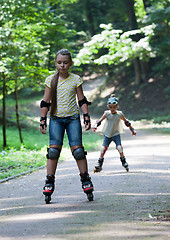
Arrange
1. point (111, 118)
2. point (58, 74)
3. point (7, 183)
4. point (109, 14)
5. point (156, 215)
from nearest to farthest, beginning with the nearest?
point (156, 215), point (58, 74), point (7, 183), point (111, 118), point (109, 14)

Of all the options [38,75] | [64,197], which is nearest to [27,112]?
[38,75]

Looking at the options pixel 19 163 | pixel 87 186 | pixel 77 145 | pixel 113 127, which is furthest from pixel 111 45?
pixel 87 186

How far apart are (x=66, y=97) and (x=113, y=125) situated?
13.0 feet

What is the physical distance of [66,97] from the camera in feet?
20.2

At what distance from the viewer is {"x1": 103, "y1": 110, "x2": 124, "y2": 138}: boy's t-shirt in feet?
32.8

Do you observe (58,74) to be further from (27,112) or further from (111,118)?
(27,112)

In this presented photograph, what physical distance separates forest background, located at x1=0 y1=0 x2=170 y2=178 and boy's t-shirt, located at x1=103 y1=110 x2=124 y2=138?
275cm

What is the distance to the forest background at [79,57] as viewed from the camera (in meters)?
17.2

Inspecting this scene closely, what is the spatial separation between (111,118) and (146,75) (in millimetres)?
30996

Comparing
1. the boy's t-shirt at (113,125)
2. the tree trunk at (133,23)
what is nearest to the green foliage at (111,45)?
the tree trunk at (133,23)

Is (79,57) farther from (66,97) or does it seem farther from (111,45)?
(66,97)

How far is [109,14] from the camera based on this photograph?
46188 millimetres

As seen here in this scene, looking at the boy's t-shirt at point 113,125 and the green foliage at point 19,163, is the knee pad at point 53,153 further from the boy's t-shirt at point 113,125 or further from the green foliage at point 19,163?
the green foliage at point 19,163

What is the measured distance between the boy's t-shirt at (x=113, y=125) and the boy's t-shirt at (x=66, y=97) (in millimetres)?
3878
